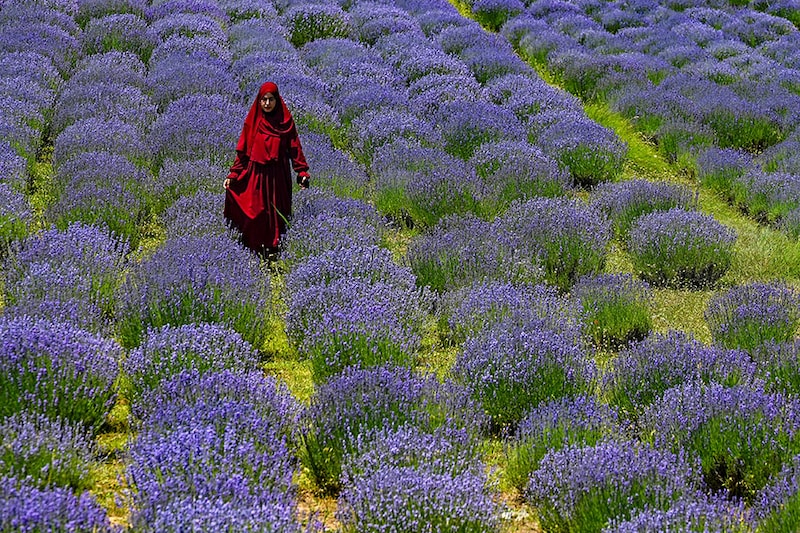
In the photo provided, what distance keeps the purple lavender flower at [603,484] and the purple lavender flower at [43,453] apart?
1785mm

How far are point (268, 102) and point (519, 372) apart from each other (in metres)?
2.94

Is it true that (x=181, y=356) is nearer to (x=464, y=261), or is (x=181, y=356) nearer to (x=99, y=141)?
(x=464, y=261)

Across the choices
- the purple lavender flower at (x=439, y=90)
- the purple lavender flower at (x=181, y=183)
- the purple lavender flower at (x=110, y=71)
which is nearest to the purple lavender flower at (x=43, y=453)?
the purple lavender flower at (x=181, y=183)

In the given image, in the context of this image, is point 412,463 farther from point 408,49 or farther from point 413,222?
point 408,49

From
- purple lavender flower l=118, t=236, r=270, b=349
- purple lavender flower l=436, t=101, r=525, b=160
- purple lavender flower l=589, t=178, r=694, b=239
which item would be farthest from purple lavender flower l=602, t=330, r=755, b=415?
purple lavender flower l=436, t=101, r=525, b=160

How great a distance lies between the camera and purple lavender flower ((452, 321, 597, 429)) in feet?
13.6

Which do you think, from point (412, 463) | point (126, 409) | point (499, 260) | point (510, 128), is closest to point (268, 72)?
point (510, 128)

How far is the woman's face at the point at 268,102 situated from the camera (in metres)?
6.04

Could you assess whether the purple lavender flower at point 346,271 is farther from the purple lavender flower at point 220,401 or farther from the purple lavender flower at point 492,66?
the purple lavender flower at point 492,66

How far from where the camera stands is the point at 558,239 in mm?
6113

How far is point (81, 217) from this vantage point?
20.0 ft

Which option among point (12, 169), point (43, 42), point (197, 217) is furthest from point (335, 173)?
point (43, 42)

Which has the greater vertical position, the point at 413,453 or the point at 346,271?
the point at 413,453

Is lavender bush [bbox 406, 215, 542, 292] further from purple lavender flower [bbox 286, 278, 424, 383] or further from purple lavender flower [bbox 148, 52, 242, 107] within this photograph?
purple lavender flower [bbox 148, 52, 242, 107]
